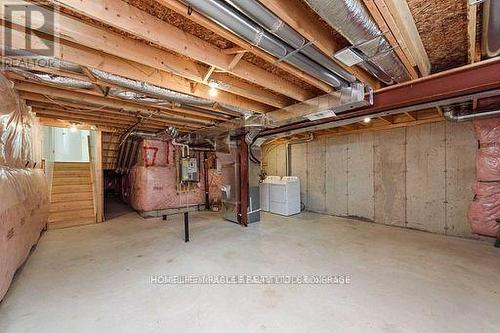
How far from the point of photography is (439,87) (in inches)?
82.7

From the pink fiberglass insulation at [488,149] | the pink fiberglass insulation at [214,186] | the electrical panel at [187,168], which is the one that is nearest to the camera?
the pink fiberglass insulation at [488,149]

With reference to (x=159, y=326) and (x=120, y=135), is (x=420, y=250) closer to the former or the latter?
(x=159, y=326)

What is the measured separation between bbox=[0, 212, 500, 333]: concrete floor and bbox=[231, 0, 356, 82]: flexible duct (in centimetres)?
208

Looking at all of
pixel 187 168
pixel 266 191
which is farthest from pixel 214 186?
pixel 266 191

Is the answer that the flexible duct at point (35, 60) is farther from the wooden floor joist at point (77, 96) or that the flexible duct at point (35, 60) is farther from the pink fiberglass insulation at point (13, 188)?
the wooden floor joist at point (77, 96)

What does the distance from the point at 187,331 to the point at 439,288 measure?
227 cm

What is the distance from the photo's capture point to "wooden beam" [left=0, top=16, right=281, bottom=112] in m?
1.57

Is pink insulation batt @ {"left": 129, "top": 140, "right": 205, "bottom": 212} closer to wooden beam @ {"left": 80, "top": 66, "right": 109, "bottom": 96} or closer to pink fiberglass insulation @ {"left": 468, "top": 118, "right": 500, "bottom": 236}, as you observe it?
wooden beam @ {"left": 80, "top": 66, "right": 109, "bottom": 96}

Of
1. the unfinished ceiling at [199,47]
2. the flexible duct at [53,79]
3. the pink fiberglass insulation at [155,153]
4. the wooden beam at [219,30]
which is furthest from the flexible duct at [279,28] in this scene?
the pink fiberglass insulation at [155,153]

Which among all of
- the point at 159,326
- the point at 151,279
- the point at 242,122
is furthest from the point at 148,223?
the point at 159,326

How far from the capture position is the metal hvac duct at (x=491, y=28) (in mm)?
1272

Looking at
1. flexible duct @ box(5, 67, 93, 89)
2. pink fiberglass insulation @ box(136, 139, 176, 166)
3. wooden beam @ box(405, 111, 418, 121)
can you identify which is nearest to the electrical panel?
pink fiberglass insulation @ box(136, 139, 176, 166)

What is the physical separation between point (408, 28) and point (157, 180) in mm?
5355

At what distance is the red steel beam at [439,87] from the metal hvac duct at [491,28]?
14cm
